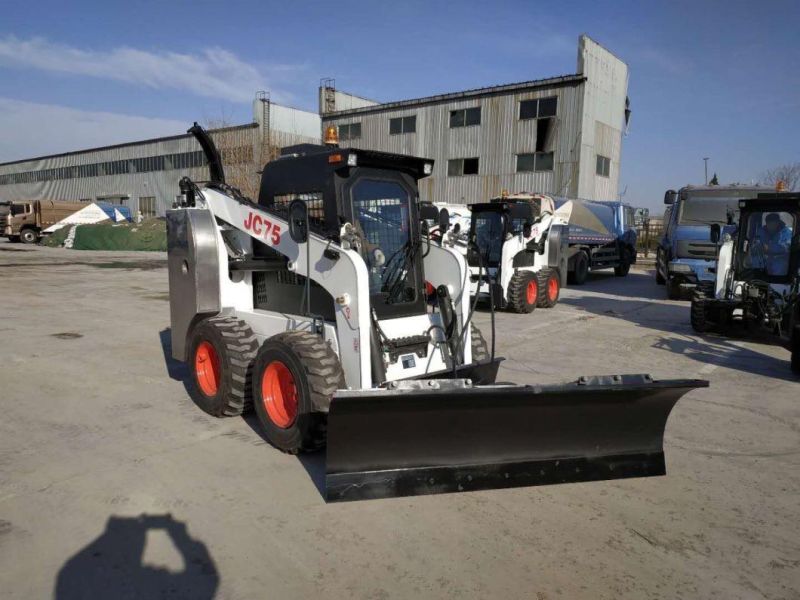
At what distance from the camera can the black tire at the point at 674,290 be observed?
1427cm

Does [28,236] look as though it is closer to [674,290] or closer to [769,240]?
[674,290]

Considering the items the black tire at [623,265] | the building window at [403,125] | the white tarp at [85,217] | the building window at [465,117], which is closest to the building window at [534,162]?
the building window at [465,117]

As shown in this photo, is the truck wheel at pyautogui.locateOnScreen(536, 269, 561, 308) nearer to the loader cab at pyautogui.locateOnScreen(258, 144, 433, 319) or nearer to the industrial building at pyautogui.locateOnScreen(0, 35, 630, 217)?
the loader cab at pyautogui.locateOnScreen(258, 144, 433, 319)

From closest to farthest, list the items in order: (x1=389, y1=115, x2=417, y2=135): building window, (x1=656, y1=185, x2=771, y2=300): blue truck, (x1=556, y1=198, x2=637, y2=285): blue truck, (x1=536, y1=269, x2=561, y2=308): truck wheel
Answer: (x1=536, y1=269, x2=561, y2=308): truck wheel < (x1=656, y1=185, x2=771, y2=300): blue truck < (x1=556, y1=198, x2=637, y2=285): blue truck < (x1=389, y1=115, x2=417, y2=135): building window

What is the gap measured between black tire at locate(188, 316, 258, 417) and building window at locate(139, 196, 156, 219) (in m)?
43.0

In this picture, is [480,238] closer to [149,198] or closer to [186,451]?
[186,451]

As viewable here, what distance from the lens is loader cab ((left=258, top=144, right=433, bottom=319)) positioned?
4.47 m

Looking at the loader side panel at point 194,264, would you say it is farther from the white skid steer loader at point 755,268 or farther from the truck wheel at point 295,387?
the white skid steer loader at point 755,268

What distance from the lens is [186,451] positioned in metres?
4.45

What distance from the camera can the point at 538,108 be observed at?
1073 inches

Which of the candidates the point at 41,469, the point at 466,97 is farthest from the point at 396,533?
the point at 466,97

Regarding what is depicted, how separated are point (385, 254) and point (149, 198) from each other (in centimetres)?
4465

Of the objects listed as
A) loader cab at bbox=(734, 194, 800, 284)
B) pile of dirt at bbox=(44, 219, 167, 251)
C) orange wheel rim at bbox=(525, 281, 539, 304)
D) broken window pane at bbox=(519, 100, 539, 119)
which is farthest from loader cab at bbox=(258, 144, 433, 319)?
pile of dirt at bbox=(44, 219, 167, 251)

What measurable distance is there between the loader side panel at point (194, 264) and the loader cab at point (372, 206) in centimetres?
68
